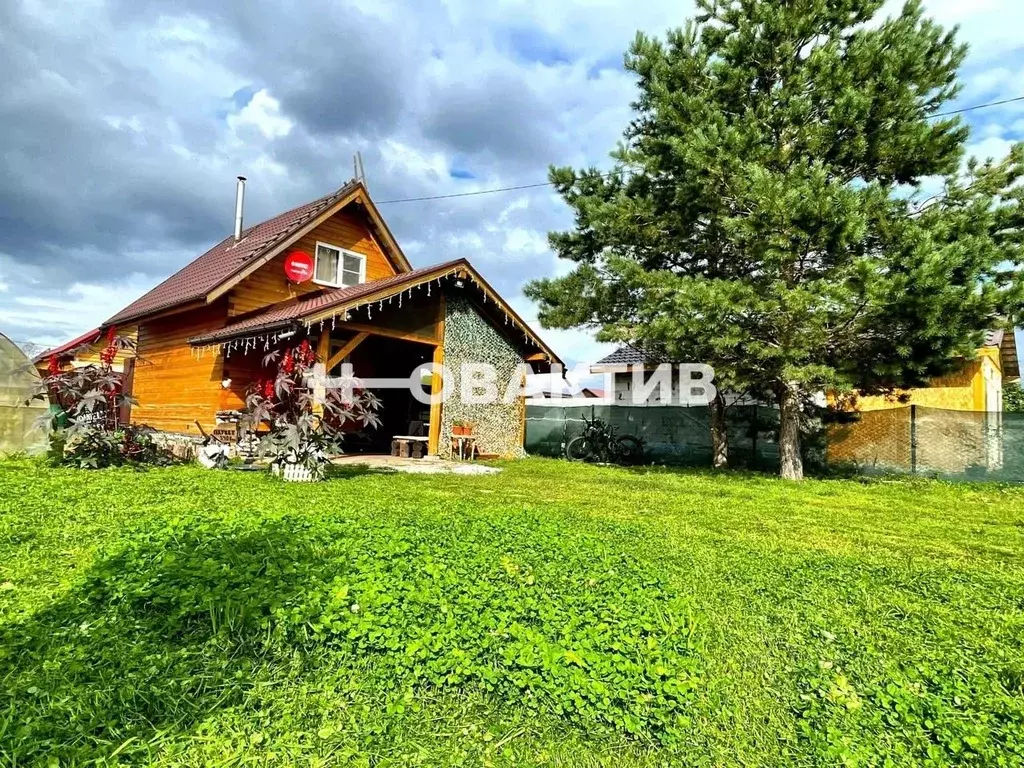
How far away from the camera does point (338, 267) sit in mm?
14570

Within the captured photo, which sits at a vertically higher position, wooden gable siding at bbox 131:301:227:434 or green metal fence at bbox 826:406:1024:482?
wooden gable siding at bbox 131:301:227:434

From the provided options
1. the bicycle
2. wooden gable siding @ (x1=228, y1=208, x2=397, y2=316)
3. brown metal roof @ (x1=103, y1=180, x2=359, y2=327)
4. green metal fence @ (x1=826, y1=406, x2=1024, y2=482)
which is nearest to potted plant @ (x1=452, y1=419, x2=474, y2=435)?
the bicycle

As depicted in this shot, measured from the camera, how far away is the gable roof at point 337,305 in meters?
10.1

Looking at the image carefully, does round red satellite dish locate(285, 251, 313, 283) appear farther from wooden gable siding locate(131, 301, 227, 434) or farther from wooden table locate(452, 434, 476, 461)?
wooden table locate(452, 434, 476, 461)

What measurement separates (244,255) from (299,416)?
282 inches

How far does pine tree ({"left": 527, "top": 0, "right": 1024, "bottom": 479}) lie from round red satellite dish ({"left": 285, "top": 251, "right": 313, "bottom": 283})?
6.68 meters

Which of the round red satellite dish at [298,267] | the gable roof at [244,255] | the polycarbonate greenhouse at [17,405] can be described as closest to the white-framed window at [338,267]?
the round red satellite dish at [298,267]

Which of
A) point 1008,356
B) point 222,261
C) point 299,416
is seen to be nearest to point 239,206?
point 222,261

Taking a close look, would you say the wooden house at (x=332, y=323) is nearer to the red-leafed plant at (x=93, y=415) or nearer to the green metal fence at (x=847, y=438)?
the red-leafed plant at (x=93, y=415)

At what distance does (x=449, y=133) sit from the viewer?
47.9 ft

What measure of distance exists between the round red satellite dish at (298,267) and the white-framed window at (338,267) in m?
0.30

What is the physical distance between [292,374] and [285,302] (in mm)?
5471

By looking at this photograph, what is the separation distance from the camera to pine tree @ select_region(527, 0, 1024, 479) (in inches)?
353

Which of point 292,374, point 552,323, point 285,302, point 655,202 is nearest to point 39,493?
point 292,374
